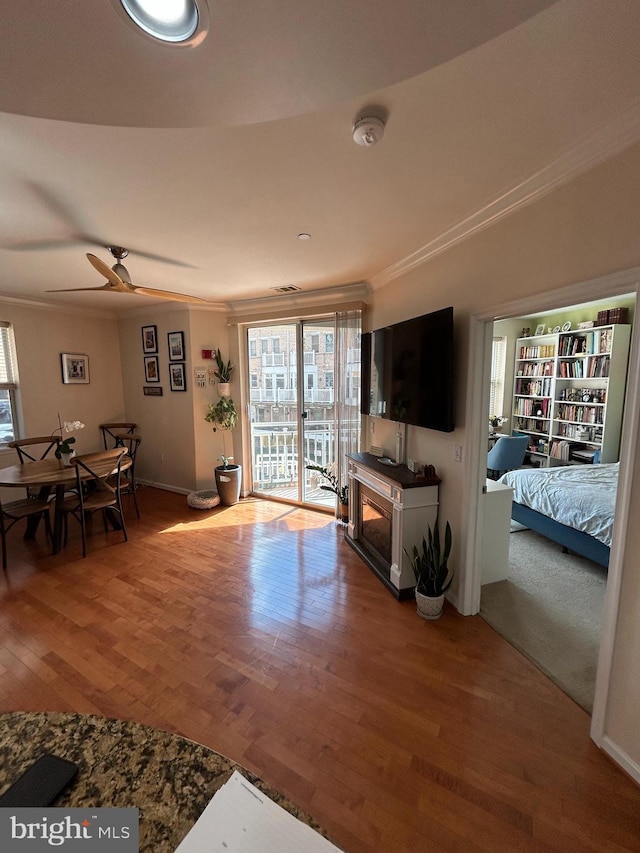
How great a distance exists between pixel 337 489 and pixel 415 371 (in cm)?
168

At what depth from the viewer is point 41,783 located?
0.56 m

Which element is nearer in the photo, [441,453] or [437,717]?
[437,717]

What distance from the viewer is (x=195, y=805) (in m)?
0.54

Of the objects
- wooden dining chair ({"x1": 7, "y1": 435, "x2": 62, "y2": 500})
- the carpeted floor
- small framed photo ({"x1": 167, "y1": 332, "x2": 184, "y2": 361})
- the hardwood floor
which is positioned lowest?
the hardwood floor

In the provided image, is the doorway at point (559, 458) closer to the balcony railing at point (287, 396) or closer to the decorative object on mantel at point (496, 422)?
the decorative object on mantel at point (496, 422)

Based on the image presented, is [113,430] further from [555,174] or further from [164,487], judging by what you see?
[555,174]

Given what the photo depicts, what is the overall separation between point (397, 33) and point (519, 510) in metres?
3.59

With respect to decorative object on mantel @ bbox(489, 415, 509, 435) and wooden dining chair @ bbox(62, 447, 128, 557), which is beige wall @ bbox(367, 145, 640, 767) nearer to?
wooden dining chair @ bbox(62, 447, 128, 557)

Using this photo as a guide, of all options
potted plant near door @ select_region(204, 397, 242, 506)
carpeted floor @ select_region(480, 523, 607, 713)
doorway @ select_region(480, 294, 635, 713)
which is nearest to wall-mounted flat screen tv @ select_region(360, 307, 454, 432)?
doorway @ select_region(480, 294, 635, 713)

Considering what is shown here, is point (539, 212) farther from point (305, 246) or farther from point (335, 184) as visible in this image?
point (305, 246)

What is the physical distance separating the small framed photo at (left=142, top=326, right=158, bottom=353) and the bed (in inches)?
180

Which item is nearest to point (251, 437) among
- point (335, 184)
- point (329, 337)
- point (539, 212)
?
point (329, 337)

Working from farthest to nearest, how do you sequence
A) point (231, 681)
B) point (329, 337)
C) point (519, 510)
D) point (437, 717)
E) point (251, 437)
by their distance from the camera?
1. point (251, 437)
2. point (329, 337)
3. point (519, 510)
4. point (231, 681)
5. point (437, 717)

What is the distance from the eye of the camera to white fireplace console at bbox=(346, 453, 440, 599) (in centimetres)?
244
